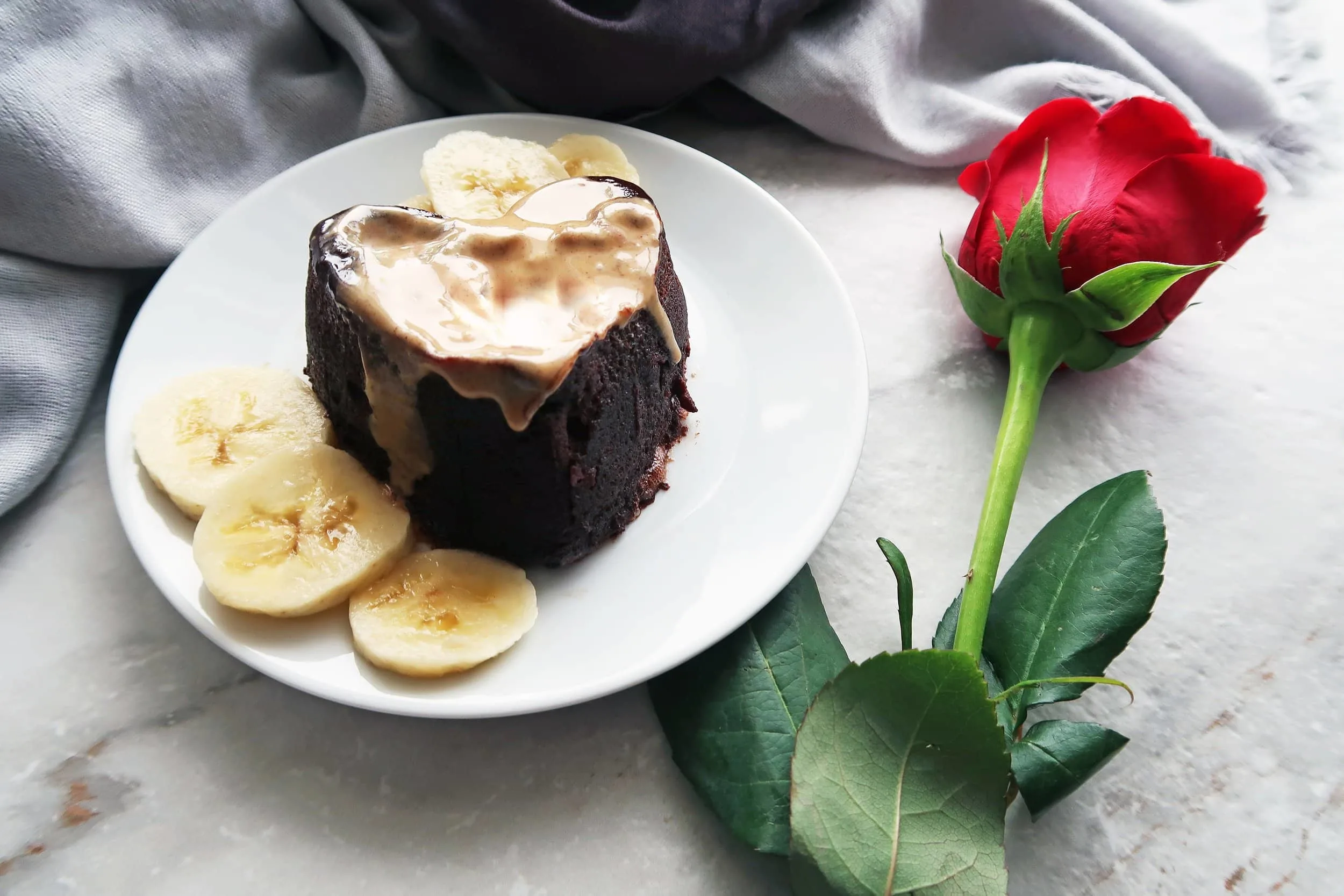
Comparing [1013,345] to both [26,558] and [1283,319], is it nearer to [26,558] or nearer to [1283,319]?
[1283,319]

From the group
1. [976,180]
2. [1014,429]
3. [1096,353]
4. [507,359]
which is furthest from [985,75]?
[507,359]

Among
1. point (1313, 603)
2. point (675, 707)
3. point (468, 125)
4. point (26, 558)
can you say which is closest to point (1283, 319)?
point (1313, 603)

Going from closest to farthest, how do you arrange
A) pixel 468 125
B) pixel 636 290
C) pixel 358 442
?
pixel 636 290
pixel 358 442
pixel 468 125

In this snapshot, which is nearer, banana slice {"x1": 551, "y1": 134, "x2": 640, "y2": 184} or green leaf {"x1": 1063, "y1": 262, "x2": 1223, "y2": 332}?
green leaf {"x1": 1063, "y1": 262, "x2": 1223, "y2": 332}

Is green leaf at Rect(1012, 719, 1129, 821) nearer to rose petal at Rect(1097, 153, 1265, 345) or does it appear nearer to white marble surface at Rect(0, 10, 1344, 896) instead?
white marble surface at Rect(0, 10, 1344, 896)

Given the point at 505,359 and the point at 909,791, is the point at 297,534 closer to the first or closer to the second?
the point at 505,359

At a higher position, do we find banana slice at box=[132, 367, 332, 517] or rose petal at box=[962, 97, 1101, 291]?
rose petal at box=[962, 97, 1101, 291]

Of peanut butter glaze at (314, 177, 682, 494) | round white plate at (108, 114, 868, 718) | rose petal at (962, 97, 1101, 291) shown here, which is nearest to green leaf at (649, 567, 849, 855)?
round white plate at (108, 114, 868, 718)

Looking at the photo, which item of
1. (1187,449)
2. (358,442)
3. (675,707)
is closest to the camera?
(675,707)
